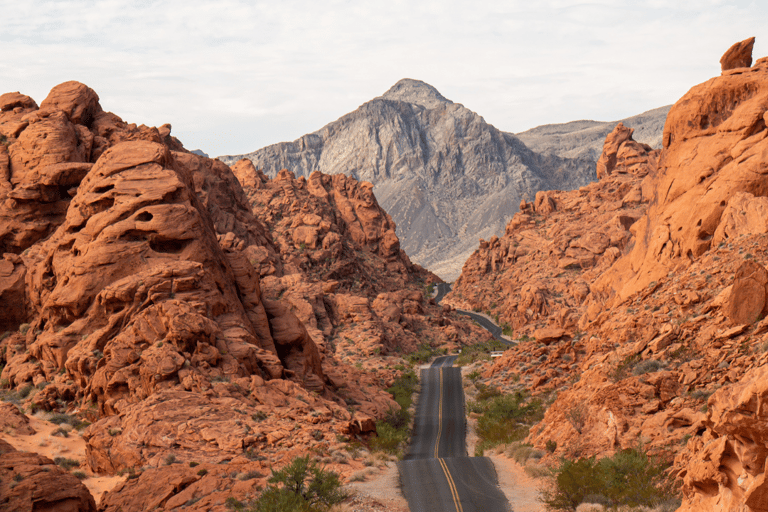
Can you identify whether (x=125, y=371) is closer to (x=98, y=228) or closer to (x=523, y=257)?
(x=98, y=228)

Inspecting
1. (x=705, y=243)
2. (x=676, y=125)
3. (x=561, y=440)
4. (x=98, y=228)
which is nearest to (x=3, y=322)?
(x=98, y=228)

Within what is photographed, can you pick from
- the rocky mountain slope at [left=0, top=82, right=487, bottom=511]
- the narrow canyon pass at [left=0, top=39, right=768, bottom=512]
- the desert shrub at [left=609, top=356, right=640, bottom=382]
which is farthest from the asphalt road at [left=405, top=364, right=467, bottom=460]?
the desert shrub at [left=609, top=356, right=640, bottom=382]

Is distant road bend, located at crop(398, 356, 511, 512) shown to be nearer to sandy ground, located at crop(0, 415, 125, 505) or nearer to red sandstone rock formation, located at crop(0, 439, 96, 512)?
red sandstone rock formation, located at crop(0, 439, 96, 512)

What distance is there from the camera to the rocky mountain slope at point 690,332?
37.3 feet

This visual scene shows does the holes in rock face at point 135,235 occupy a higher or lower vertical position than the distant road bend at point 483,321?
higher

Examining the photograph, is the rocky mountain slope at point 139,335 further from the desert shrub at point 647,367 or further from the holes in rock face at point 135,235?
the desert shrub at point 647,367

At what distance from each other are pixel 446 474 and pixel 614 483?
7346 mm

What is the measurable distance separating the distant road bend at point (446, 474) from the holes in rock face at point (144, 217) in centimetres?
1785

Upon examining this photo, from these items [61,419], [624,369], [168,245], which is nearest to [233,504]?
[61,419]

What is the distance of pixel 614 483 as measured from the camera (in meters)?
20.2

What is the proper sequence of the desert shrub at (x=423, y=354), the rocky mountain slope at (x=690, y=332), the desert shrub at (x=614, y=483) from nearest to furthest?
the rocky mountain slope at (x=690, y=332) → the desert shrub at (x=614, y=483) → the desert shrub at (x=423, y=354)

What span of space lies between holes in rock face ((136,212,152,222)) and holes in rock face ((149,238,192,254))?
3.87 ft

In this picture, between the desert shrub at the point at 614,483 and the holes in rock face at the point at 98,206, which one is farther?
the holes in rock face at the point at 98,206

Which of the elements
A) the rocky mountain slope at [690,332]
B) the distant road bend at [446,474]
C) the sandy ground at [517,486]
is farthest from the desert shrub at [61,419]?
the rocky mountain slope at [690,332]
